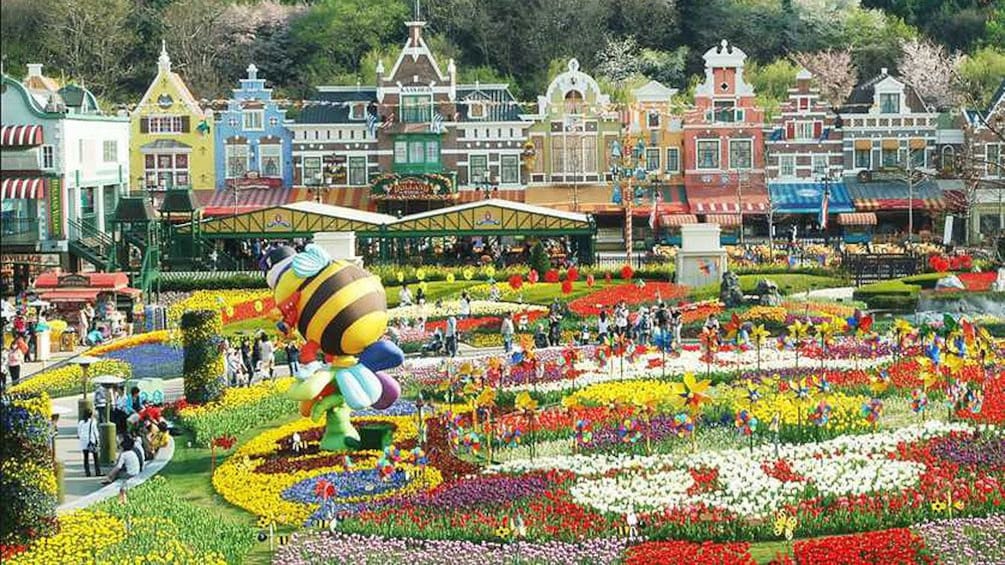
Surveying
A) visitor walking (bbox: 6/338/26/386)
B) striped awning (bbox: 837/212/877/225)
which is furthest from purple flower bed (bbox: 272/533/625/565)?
striped awning (bbox: 837/212/877/225)

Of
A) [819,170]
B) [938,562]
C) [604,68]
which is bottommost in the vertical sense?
[938,562]

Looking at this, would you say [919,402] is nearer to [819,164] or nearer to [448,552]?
[448,552]

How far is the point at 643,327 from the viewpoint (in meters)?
42.1

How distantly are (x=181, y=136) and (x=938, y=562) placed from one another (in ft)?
190

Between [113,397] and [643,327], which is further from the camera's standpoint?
[643,327]

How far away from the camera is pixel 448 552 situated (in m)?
22.5

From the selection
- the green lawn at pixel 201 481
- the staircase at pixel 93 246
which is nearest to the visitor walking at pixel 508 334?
the green lawn at pixel 201 481

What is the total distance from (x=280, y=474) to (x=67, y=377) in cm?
1255

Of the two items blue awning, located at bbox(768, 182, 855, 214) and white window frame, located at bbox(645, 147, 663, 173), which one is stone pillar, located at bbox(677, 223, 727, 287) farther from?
white window frame, located at bbox(645, 147, 663, 173)

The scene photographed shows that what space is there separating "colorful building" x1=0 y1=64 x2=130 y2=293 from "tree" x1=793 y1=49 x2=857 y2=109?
40963 millimetres

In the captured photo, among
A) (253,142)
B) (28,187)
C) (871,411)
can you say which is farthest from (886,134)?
(871,411)

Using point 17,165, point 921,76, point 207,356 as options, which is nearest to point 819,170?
point 921,76

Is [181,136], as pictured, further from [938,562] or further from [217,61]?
[938,562]

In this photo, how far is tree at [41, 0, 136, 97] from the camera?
90.2 m
